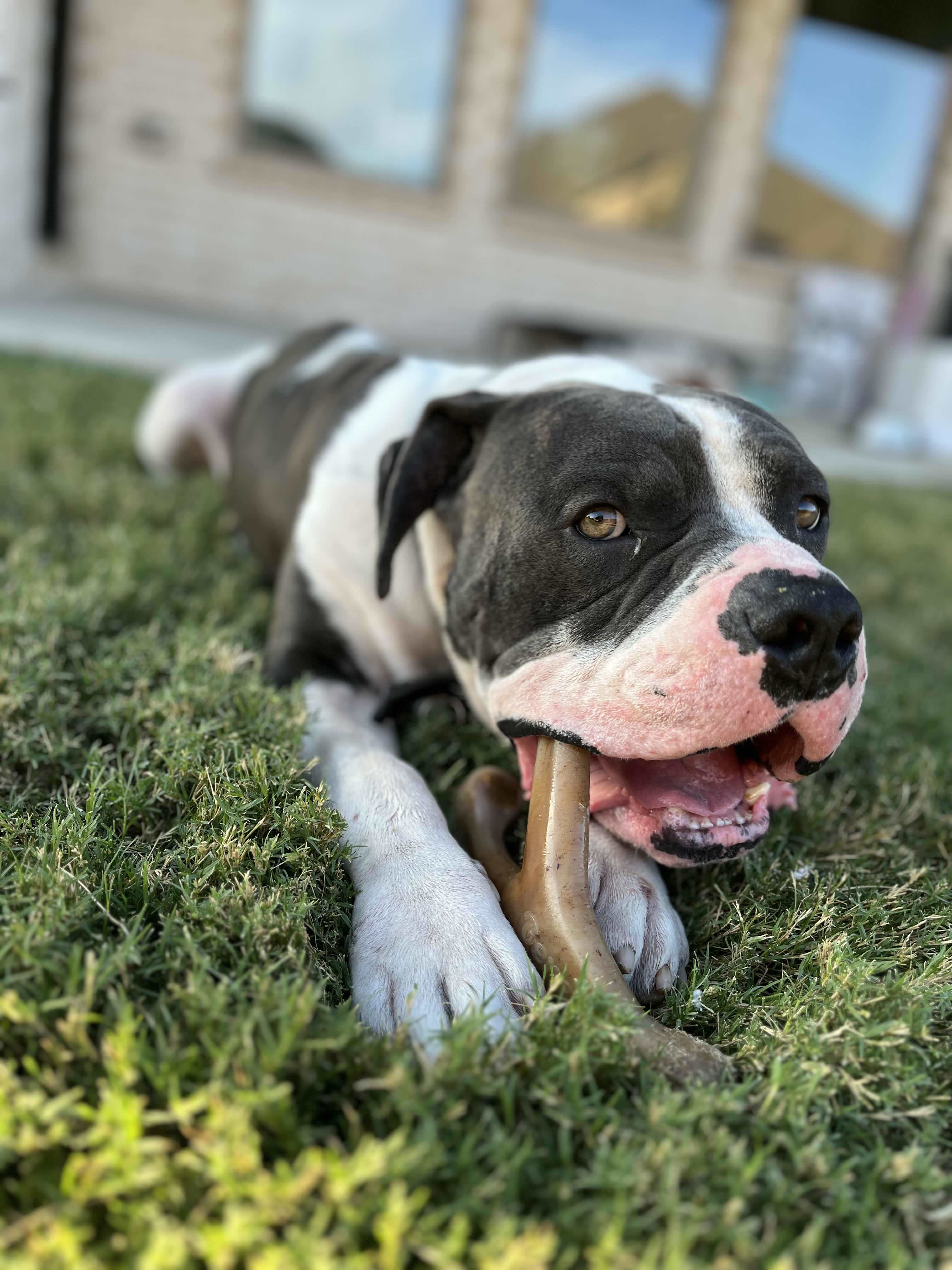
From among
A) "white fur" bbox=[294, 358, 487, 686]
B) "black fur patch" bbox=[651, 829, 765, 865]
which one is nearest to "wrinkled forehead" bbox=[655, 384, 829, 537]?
"black fur patch" bbox=[651, 829, 765, 865]

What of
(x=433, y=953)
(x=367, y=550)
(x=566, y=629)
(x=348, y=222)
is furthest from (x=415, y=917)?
(x=348, y=222)

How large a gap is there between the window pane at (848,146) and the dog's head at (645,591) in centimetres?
1210

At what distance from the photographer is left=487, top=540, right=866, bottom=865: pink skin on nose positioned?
1614 millimetres

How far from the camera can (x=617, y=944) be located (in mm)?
1593

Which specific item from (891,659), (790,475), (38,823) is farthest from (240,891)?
(891,659)

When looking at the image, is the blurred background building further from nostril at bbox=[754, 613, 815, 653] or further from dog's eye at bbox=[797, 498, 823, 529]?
nostril at bbox=[754, 613, 815, 653]

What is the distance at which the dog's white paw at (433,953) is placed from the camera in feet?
4.63

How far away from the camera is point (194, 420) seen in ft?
14.4

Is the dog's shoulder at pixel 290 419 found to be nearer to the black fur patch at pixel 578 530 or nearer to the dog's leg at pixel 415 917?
the black fur patch at pixel 578 530

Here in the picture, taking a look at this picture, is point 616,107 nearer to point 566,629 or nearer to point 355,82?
point 355,82

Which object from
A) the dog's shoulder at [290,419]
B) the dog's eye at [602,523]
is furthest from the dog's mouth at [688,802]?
the dog's shoulder at [290,419]

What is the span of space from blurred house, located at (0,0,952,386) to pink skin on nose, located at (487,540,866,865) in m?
9.59

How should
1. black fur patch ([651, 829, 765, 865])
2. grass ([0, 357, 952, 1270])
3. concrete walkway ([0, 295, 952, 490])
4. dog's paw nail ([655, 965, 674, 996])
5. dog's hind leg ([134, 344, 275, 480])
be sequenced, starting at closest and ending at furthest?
grass ([0, 357, 952, 1270]) → dog's paw nail ([655, 965, 674, 996]) → black fur patch ([651, 829, 765, 865]) → dog's hind leg ([134, 344, 275, 480]) → concrete walkway ([0, 295, 952, 490])

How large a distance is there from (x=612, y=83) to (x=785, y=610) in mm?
12524
